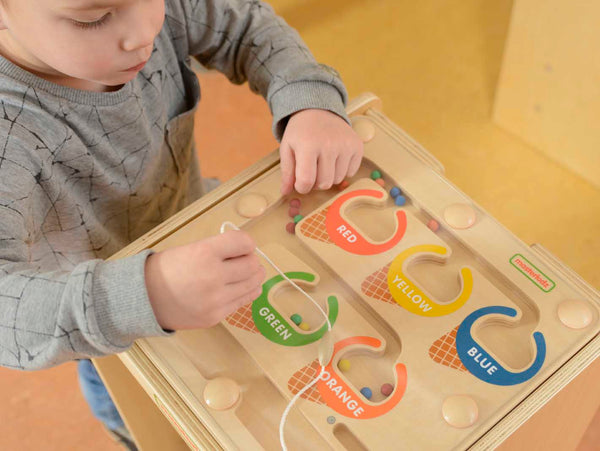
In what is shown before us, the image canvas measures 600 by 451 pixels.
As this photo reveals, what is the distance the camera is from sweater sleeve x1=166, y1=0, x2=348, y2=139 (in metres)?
0.69

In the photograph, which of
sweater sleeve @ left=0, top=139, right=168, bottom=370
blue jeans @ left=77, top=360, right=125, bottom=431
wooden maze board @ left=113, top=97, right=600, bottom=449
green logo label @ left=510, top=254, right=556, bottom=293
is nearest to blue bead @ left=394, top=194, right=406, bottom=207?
wooden maze board @ left=113, top=97, right=600, bottom=449

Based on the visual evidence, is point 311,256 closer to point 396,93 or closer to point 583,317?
point 583,317

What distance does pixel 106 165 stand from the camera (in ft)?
2.30

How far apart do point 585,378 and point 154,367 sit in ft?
1.17

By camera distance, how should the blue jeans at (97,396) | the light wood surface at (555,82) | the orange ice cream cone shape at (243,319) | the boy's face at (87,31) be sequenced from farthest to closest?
1. the light wood surface at (555,82)
2. the blue jeans at (97,396)
3. the orange ice cream cone shape at (243,319)
4. the boy's face at (87,31)

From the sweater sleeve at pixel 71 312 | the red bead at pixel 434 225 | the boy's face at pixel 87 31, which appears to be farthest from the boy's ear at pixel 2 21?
the red bead at pixel 434 225

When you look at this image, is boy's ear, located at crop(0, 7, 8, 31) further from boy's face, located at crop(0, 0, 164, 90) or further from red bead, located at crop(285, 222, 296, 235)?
red bead, located at crop(285, 222, 296, 235)

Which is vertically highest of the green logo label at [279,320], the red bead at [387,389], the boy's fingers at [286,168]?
the boy's fingers at [286,168]

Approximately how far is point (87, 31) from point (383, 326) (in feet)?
1.08

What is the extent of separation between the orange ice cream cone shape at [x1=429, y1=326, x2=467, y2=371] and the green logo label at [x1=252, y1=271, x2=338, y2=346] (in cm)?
9

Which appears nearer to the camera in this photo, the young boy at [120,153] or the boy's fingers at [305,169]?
the young boy at [120,153]

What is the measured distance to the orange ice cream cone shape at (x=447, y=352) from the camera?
0.57 m

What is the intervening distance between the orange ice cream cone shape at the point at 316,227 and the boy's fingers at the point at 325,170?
2cm

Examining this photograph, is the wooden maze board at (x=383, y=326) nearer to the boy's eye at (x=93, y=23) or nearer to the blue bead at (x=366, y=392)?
the blue bead at (x=366, y=392)
